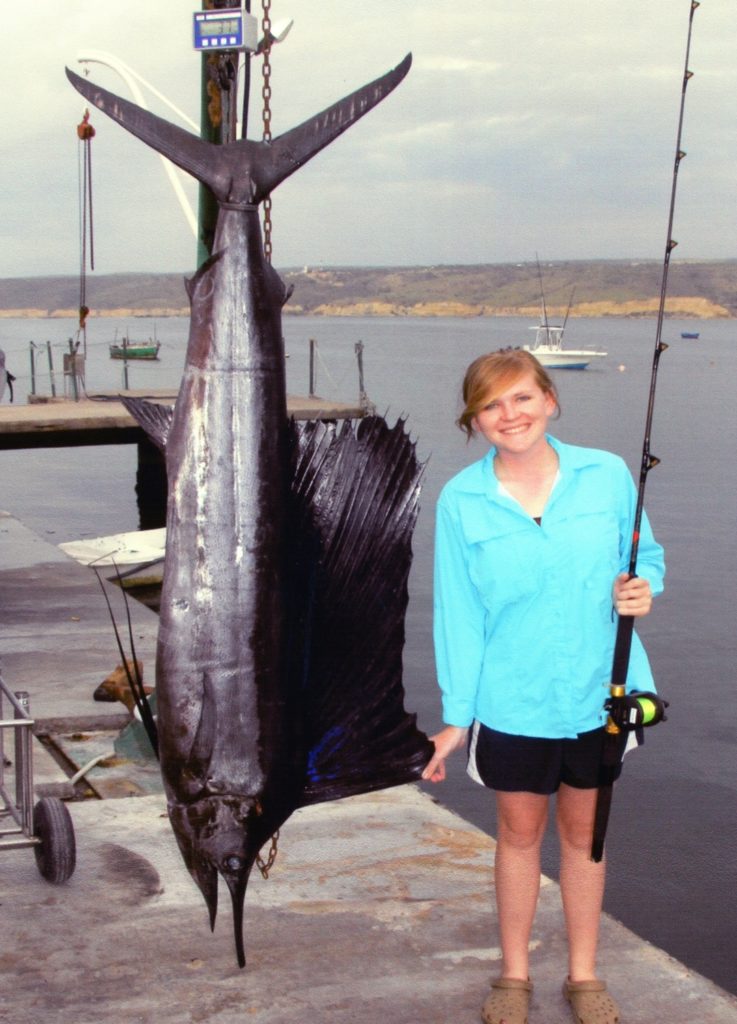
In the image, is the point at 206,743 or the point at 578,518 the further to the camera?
the point at 578,518

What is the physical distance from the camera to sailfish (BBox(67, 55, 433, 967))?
2.22 meters

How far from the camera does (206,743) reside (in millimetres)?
2242

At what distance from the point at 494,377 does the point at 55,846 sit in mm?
1747

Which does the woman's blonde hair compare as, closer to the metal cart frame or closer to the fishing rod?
the fishing rod

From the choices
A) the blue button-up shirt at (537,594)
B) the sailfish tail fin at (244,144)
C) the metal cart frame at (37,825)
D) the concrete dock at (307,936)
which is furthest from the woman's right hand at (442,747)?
the metal cart frame at (37,825)

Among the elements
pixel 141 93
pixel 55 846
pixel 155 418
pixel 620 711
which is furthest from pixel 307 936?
pixel 141 93

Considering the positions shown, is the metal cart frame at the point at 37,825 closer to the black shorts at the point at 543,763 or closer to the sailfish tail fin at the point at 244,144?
the black shorts at the point at 543,763

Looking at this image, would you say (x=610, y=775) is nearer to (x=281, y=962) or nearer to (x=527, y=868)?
(x=527, y=868)

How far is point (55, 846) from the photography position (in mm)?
3285

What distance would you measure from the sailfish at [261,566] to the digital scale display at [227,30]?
0.49 metres

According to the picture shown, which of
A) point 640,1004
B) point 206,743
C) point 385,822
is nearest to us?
point 206,743

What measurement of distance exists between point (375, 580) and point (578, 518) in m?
0.43

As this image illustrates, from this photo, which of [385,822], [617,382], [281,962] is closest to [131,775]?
[385,822]

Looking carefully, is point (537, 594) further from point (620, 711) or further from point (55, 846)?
point (55, 846)
